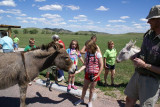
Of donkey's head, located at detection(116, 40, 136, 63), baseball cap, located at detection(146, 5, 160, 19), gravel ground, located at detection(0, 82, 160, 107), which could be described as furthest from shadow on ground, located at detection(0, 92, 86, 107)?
baseball cap, located at detection(146, 5, 160, 19)

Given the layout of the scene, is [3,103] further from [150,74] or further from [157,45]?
[157,45]

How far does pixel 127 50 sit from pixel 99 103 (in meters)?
2.50

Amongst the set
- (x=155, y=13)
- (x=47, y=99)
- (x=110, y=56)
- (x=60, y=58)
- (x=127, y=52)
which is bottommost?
(x=47, y=99)

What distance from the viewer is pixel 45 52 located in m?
3.49

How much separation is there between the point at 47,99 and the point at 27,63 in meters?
1.91

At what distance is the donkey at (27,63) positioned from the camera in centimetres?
314

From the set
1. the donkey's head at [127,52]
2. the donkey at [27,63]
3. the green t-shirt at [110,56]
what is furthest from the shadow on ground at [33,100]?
the donkey's head at [127,52]

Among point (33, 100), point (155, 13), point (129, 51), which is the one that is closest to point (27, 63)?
point (33, 100)

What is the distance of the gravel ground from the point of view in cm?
420

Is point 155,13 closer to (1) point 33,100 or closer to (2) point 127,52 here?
(2) point 127,52

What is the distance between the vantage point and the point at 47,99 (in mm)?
4527

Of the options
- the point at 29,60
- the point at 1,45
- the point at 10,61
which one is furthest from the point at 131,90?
the point at 1,45

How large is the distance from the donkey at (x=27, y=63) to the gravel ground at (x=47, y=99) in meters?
0.95

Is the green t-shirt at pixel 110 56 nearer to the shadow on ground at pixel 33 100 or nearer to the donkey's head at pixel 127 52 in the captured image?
the donkey's head at pixel 127 52
